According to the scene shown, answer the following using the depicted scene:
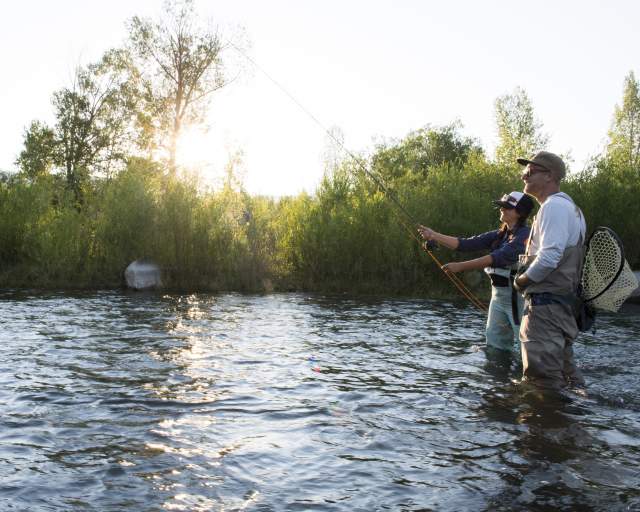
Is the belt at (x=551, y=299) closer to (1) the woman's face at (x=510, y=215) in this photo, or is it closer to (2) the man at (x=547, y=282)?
(2) the man at (x=547, y=282)

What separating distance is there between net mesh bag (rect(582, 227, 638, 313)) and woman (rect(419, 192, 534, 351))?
1.25 metres

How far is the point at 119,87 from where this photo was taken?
4031 centimetres

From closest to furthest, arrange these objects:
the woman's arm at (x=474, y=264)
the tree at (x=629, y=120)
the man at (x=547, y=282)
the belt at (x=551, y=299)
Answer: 1. the man at (x=547, y=282)
2. the belt at (x=551, y=299)
3. the woman's arm at (x=474, y=264)
4. the tree at (x=629, y=120)

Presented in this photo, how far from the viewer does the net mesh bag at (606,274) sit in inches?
259

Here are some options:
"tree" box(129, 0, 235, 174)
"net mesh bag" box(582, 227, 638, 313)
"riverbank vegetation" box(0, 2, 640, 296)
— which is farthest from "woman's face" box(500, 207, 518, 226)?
"tree" box(129, 0, 235, 174)

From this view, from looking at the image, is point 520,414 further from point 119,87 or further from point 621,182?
point 119,87

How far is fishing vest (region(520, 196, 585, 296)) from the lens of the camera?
21.0 ft

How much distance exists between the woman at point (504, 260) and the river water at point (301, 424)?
1.56 feet

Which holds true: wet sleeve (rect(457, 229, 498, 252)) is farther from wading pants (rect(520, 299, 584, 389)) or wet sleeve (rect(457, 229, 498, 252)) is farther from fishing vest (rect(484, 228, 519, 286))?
→ wading pants (rect(520, 299, 584, 389))

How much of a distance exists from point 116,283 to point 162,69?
2247 centimetres

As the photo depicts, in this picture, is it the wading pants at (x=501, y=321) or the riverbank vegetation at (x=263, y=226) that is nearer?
the wading pants at (x=501, y=321)

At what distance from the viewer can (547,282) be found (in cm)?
649

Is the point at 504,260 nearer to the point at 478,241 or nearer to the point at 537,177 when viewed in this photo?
the point at 478,241

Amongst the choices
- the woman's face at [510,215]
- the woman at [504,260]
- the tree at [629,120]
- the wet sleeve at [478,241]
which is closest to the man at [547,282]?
the woman at [504,260]
